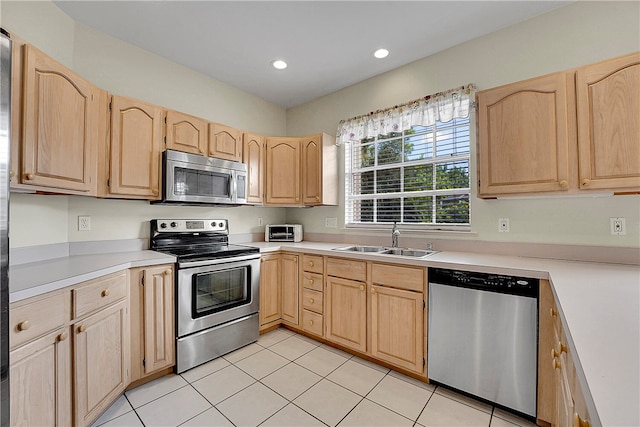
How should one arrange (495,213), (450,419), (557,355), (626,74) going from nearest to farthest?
(557,355) < (626,74) < (450,419) < (495,213)

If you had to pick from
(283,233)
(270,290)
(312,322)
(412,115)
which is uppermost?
(412,115)

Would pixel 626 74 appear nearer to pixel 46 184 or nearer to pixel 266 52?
pixel 266 52

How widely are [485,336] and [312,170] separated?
221cm

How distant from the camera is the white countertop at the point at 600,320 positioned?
0.52 m

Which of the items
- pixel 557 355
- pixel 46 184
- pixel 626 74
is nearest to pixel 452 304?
pixel 557 355

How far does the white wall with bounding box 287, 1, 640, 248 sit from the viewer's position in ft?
6.04

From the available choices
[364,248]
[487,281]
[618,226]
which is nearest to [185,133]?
[364,248]

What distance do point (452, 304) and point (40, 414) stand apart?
2269 millimetres

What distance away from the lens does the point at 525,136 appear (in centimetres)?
185

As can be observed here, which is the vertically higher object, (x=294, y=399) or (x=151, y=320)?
(x=151, y=320)

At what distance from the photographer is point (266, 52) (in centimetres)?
258

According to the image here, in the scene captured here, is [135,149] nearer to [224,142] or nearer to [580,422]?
[224,142]

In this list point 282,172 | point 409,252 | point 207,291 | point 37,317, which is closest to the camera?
point 37,317

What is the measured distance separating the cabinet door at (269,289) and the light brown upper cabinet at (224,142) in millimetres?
1105
